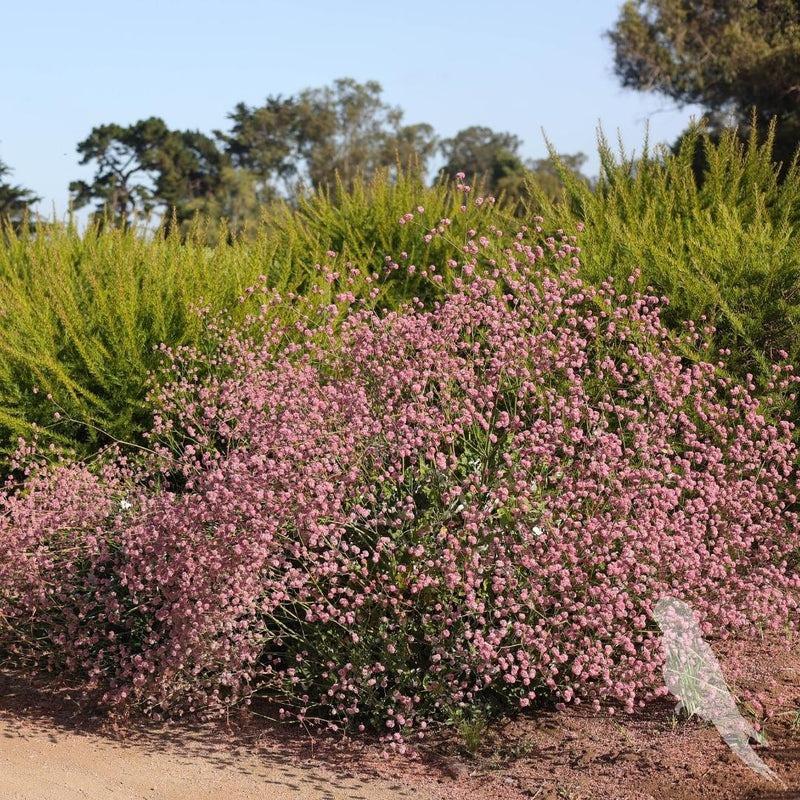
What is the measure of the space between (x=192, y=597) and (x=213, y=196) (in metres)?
60.0

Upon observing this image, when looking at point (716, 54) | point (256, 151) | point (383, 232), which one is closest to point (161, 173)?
point (256, 151)

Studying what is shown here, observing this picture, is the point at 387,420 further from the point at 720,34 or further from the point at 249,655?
the point at 720,34

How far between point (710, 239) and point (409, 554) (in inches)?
133

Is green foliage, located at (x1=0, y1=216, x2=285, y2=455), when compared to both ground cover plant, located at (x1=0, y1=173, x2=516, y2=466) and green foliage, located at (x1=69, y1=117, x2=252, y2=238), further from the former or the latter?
green foliage, located at (x1=69, y1=117, x2=252, y2=238)

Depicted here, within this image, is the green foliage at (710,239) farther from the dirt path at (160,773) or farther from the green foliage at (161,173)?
the green foliage at (161,173)

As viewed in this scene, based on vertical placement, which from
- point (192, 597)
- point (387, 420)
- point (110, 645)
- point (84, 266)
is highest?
point (84, 266)

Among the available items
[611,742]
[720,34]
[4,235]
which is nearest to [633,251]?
[611,742]

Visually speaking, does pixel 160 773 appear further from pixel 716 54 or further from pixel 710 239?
pixel 716 54

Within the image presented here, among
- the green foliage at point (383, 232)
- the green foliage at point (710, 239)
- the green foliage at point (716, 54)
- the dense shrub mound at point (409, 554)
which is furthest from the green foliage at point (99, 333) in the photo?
the green foliage at point (716, 54)

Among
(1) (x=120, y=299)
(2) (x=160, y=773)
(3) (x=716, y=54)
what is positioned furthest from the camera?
(3) (x=716, y=54)

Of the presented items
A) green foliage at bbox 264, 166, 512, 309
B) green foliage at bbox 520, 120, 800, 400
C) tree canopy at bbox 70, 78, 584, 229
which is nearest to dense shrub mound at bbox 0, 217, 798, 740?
green foliage at bbox 520, 120, 800, 400

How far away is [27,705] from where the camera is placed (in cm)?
474

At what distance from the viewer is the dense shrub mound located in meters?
3.98

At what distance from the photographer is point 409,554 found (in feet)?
13.9
